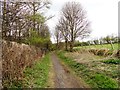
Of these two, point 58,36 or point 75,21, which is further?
point 58,36

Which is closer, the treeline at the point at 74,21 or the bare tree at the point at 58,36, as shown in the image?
the treeline at the point at 74,21

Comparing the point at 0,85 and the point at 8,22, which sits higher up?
the point at 8,22

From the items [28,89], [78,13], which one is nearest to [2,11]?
[28,89]

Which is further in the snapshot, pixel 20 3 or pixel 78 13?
pixel 78 13

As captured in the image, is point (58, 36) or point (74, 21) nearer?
point (74, 21)

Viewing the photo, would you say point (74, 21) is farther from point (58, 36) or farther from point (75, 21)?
point (58, 36)

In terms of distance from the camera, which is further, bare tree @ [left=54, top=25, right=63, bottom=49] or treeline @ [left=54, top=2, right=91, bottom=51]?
bare tree @ [left=54, top=25, right=63, bottom=49]

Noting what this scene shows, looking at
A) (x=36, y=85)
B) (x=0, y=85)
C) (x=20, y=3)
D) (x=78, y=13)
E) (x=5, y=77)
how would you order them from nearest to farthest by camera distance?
(x=0, y=85) < (x=5, y=77) < (x=36, y=85) < (x=20, y=3) < (x=78, y=13)

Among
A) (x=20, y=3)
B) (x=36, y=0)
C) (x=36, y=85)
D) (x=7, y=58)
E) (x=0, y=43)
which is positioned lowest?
(x=36, y=85)

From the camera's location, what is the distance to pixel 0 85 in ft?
30.9

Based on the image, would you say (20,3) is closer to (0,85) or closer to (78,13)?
(0,85)

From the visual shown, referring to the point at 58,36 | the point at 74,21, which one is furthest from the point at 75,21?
the point at 58,36

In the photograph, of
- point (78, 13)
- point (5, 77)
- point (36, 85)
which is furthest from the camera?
point (78, 13)

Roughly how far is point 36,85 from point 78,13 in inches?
1609
